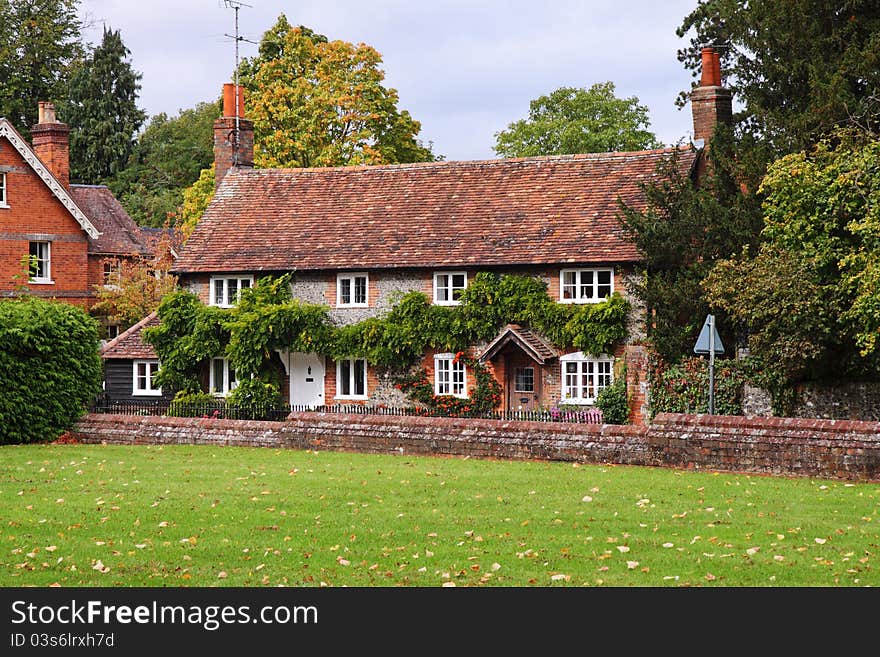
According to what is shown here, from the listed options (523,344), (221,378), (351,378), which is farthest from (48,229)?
(523,344)

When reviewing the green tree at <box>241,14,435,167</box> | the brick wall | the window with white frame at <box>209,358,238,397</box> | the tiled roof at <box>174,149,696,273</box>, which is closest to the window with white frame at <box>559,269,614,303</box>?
the tiled roof at <box>174,149,696,273</box>

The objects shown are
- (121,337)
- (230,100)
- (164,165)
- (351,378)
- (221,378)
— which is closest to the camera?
(351,378)

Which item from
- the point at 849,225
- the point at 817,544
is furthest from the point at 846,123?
the point at 817,544

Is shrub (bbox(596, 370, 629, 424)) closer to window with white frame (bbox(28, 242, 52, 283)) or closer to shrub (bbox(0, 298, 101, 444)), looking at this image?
shrub (bbox(0, 298, 101, 444))

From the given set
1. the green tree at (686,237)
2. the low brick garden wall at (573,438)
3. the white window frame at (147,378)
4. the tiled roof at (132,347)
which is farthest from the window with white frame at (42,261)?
the green tree at (686,237)

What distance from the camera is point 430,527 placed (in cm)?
1591

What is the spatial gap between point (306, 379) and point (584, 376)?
983 cm

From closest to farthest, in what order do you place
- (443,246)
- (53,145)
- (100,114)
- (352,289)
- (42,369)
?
(42,369), (443,246), (352,289), (53,145), (100,114)

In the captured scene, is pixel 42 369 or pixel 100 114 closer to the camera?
pixel 42 369

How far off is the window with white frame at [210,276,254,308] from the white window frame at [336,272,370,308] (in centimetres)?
326

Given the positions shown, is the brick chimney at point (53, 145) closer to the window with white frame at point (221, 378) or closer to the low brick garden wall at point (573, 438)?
the window with white frame at point (221, 378)

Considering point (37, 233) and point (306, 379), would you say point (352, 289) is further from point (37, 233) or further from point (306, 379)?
point (37, 233)

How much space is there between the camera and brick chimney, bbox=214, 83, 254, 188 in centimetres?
4772

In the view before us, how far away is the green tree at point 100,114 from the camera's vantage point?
8156cm
